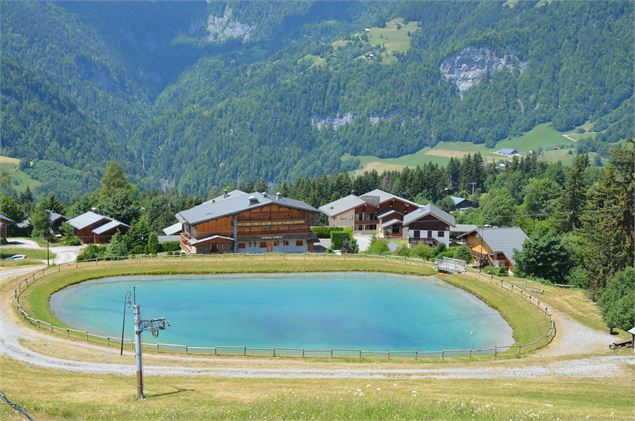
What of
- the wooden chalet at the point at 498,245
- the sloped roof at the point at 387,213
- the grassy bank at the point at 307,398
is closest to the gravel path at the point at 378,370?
the grassy bank at the point at 307,398

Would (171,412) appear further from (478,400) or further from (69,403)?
(478,400)

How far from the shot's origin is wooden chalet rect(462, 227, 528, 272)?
89938 millimetres

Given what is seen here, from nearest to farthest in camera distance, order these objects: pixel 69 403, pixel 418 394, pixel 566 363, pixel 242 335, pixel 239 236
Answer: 1. pixel 69 403
2. pixel 418 394
3. pixel 566 363
4. pixel 242 335
5. pixel 239 236

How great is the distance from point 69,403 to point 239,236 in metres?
62.6

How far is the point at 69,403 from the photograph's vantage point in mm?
34781

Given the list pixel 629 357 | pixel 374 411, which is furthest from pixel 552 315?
pixel 374 411

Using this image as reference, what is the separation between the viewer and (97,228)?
106 metres

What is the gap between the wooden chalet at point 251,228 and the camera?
316ft

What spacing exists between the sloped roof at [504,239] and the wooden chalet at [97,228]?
45841 mm

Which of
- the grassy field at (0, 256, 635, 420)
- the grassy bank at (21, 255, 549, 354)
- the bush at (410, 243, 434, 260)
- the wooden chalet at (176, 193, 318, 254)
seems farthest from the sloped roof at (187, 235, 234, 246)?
the grassy field at (0, 256, 635, 420)

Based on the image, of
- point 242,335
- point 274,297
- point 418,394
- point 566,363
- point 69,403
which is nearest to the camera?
point 69,403

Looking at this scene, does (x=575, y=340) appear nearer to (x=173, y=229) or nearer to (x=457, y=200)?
(x=173, y=229)

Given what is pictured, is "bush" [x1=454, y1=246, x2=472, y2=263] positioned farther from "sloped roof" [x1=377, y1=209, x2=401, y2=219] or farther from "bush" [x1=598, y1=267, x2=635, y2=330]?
"sloped roof" [x1=377, y1=209, x2=401, y2=219]

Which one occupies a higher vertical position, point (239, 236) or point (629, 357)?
point (239, 236)
